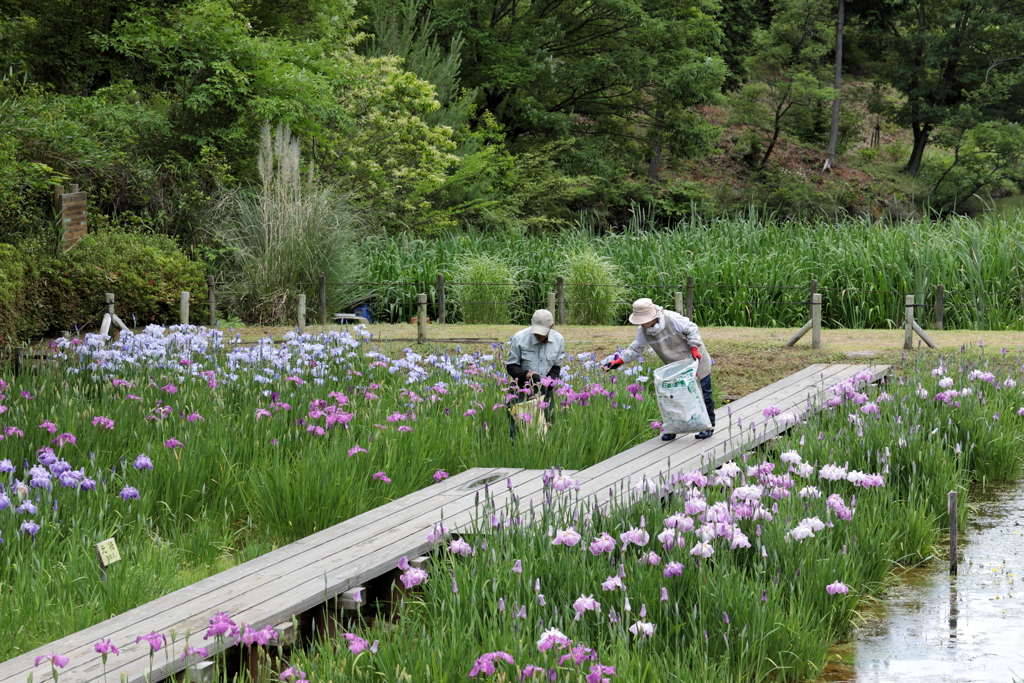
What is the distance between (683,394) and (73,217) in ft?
36.7

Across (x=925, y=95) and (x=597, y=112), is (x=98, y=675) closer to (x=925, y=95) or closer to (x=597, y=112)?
(x=597, y=112)

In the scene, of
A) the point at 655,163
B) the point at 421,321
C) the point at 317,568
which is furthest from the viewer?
the point at 655,163

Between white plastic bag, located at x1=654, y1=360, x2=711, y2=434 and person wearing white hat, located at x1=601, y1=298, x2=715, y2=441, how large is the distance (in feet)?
0.30

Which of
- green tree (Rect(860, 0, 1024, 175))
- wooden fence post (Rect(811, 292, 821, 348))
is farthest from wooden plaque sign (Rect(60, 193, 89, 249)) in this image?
green tree (Rect(860, 0, 1024, 175))

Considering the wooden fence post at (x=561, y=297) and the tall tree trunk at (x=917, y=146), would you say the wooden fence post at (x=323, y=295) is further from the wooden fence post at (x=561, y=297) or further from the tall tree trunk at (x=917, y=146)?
the tall tree trunk at (x=917, y=146)

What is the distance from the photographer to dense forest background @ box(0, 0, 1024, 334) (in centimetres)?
1638

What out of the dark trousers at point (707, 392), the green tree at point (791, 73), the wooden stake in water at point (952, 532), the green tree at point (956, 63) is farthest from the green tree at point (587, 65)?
the wooden stake in water at point (952, 532)

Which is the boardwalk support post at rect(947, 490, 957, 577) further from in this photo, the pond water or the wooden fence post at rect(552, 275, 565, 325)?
the wooden fence post at rect(552, 275, 565, 325)

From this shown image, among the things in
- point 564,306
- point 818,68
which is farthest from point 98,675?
point 818,68

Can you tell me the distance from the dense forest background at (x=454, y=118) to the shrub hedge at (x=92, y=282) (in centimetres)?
8

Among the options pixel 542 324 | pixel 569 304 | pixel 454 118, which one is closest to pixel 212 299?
pixel 569 304

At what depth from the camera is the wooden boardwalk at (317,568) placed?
336 cm

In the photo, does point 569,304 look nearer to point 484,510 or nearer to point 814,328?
point 814,328

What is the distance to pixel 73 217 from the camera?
595 inches
